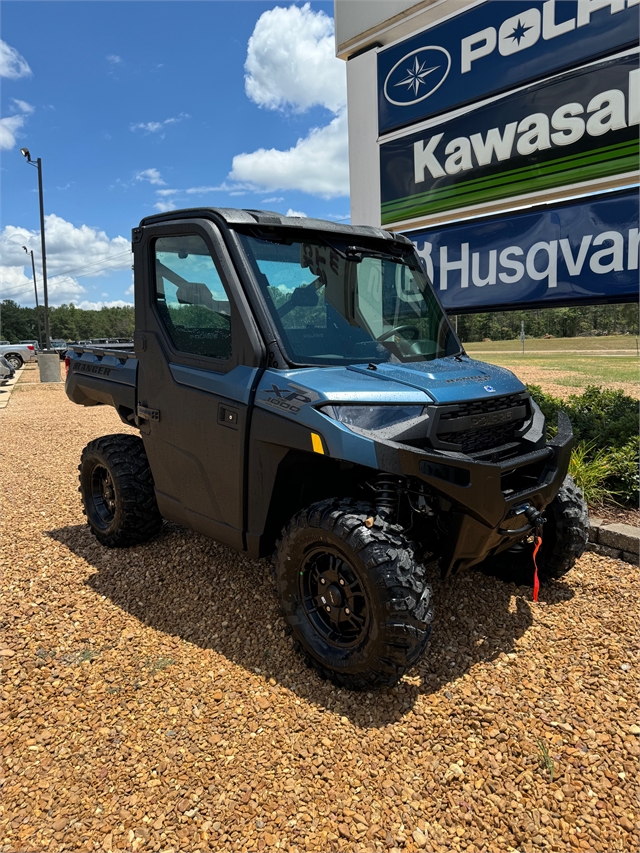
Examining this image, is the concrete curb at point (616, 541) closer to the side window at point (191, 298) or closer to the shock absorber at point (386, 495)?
the shock absorber at point (386, 495)

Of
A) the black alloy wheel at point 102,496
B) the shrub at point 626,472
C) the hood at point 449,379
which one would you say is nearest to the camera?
the hood at point 449,379

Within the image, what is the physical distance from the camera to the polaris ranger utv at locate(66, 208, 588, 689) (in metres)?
2.60

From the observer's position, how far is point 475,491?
2.59m

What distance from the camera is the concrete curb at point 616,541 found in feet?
13.0

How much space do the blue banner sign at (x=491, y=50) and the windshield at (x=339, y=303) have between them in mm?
4112

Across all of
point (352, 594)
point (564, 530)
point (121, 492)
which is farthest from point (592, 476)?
point (121, 492)

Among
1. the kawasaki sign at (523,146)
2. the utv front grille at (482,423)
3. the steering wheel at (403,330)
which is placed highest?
the kawasaki sign at (523,146)

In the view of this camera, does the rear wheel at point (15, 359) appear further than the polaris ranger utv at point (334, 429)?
Yes

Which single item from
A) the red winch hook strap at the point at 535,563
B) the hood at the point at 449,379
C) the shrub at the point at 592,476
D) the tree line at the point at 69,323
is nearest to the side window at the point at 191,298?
the hood at the point at 449,379

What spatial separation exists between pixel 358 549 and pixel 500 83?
6.11 meters

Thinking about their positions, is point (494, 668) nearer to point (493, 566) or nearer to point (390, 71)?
point (493, 566)

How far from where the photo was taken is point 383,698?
2.72 metres

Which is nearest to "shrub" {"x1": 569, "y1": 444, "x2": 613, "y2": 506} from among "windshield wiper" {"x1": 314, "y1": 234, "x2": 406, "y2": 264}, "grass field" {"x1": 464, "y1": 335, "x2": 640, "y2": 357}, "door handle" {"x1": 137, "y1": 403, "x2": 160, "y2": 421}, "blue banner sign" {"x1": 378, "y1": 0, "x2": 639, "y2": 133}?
"windshield wiper" {"x1": 314, "y1": 234, "x2": 406, "y2": 264}

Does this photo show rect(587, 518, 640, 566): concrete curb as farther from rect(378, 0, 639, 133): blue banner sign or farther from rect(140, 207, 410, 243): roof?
rect(378, 0, 639, 133): blue banner sign
